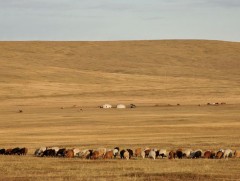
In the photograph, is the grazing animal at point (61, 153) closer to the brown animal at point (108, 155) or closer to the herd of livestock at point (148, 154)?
the herd of livestock at point (148, 154)

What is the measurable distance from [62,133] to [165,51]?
306 feet

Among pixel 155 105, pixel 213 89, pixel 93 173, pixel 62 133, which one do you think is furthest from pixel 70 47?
pixel 93 173

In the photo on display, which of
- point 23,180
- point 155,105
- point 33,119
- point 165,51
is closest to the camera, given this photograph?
point 23,180

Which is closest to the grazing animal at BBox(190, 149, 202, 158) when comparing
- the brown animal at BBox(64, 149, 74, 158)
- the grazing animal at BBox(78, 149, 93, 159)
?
the grazing animal at BBox(78, 149, 93, 159)

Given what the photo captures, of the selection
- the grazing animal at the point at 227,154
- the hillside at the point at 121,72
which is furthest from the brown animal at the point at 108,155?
the hillside at the point at 121,72

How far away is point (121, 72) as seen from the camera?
384ft

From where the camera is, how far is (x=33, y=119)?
200ft

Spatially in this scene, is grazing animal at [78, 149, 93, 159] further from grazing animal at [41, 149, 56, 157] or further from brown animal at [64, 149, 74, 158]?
grazing animal at [41, 149, 56, 157]

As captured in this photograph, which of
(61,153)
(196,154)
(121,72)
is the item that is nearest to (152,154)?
(196,154)

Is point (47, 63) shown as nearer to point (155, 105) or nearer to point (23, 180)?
point (155, 105)

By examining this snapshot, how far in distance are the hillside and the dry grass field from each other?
15cm

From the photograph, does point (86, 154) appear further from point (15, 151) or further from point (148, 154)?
point (15, 151)

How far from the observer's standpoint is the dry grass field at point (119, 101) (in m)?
27.0

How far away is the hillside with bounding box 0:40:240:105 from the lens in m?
94.7
